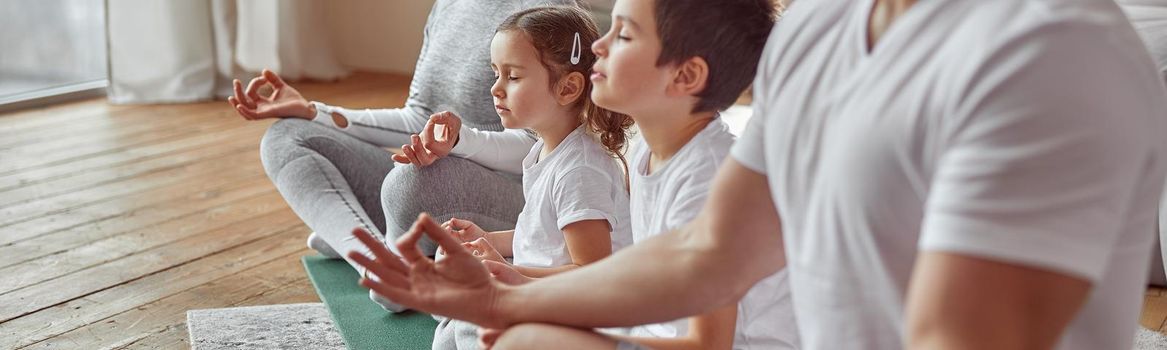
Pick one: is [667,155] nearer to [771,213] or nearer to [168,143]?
[771,213]

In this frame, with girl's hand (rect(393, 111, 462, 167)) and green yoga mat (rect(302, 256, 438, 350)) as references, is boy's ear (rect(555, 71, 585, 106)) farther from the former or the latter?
green yoga mat (rect(302, 256, 438, 350))

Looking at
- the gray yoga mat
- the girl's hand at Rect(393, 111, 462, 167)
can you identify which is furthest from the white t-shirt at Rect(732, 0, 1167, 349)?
the gray yoga mat

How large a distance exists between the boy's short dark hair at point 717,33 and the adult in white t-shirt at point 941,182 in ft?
0.92

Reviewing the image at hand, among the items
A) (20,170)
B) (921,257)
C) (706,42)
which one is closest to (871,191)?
(921,257)

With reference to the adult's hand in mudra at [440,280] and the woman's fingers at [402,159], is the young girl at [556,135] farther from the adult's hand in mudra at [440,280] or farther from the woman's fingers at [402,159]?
the adult's hand in mudra at [440,280]

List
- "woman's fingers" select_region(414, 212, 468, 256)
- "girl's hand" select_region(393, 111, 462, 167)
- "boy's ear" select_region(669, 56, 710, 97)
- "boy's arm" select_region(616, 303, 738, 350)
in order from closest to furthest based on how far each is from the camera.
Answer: "woman's fingers" select_region(414, 212, 468, 256)
"boy's arm" select_region(616, 303, 738, 350)
"boy's ear" select_region(669, 56, 710, 97)
"girl's hand" select_region(393, 111, 462, 167)

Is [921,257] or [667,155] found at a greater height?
[921,257]

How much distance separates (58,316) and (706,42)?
1.35 m

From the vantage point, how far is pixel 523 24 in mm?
1651

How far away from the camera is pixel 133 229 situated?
8.58ft

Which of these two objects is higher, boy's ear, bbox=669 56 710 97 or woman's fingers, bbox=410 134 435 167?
boy's ear, bbox=669 56 710 97

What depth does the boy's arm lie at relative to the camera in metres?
1.13

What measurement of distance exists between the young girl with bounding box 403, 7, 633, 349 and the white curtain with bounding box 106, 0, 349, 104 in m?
2.95

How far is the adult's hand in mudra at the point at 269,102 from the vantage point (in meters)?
2.11
